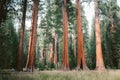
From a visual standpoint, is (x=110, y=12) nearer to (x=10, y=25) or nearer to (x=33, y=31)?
(x=10, y=25)

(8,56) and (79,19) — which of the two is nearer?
(79,19)

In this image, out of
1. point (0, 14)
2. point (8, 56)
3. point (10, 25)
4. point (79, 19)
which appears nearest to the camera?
point (0, 14)

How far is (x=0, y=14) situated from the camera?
1238 cm

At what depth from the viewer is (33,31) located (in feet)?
72.8

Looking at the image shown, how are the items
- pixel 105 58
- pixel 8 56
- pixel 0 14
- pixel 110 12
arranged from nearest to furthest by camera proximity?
pixel 0 14 → pixel 8 56 → pixel 105 58 → pixel 110 12

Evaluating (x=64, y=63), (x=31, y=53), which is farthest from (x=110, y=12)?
(x=31, y=53)

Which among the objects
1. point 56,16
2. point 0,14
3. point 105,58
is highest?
point 56,16

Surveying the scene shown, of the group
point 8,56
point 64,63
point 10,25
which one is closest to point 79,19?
point 64,63

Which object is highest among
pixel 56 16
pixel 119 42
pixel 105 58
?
pixel 56 16

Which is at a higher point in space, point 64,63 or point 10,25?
point 10,25

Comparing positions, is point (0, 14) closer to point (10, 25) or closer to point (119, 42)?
point (119, 42)

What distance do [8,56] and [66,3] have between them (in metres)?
13.9

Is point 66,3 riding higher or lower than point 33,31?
higher

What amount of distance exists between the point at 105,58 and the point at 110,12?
9675 millimetres
